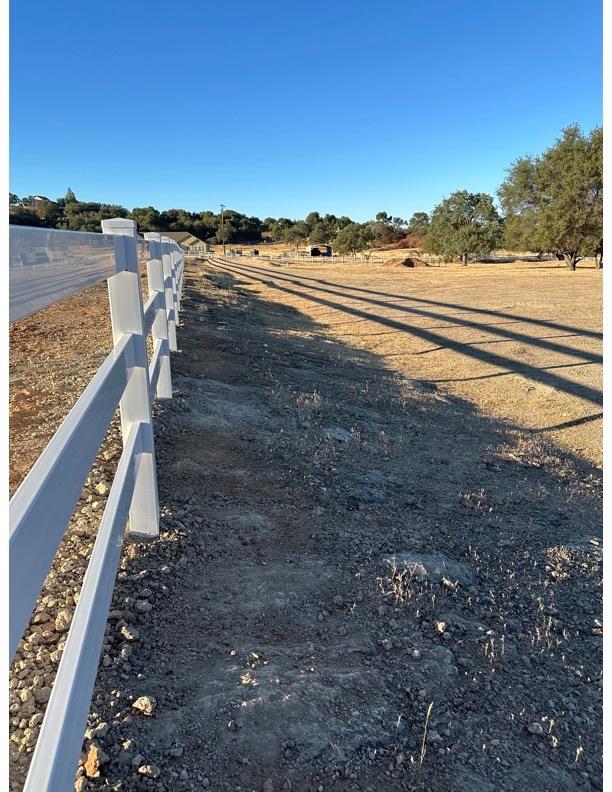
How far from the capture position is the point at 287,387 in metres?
6.60

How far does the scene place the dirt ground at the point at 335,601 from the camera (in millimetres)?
1821

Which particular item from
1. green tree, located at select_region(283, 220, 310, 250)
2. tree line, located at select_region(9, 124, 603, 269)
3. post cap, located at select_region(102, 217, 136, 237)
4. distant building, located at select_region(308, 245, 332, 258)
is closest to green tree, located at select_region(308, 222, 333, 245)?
green tree, located at select_region(283, 220, 310, 250)

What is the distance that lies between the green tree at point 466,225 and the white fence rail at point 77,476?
180 ft

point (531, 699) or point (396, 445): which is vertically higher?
point (396, 445)

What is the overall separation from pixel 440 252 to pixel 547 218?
53.6 feet

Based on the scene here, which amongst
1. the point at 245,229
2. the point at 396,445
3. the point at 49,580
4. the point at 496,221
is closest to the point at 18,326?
the point at 396,445

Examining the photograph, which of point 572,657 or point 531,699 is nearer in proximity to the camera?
point 531,699

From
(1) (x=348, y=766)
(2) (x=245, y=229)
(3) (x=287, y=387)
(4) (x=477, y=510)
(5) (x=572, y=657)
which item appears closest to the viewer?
(1) (x=348, y=766)

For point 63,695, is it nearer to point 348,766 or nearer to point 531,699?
point 348,766

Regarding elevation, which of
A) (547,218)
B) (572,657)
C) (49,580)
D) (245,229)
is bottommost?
(572,657)

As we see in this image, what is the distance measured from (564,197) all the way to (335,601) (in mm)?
43136

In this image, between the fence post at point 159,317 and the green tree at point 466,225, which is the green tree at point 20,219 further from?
the green tree at point 466,225

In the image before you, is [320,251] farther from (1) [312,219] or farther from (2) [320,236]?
(1) [312,219]

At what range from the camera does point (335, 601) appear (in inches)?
104
